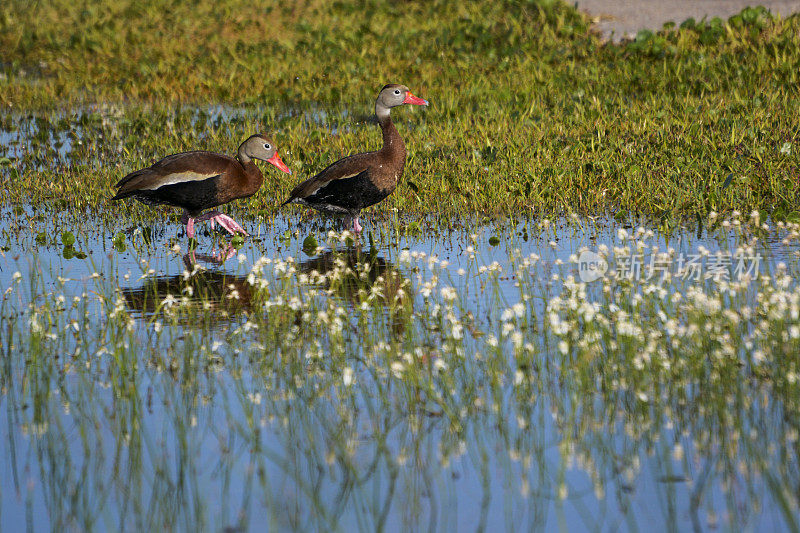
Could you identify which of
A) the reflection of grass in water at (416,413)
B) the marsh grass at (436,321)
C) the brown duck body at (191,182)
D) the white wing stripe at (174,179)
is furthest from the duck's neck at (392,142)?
the reflection of grass in water at (416,413)

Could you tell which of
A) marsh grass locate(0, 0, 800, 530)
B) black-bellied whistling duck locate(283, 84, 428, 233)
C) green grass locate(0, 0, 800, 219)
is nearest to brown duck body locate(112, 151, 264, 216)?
marsh grass locate(0, 0, 800, 530)

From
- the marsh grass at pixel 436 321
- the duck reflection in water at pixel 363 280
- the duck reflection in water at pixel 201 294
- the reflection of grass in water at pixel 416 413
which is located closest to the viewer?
the reflection of grass in water at pixel 416 413

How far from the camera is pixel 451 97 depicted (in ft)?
50.2

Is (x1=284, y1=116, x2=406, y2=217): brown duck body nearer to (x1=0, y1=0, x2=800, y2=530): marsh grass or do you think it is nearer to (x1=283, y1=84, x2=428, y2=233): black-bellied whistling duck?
(x1=283, y1=84, x2=428, y2=233): black-bellied whistling duck

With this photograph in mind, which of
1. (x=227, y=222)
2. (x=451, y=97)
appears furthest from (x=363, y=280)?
(x=451, y=97)

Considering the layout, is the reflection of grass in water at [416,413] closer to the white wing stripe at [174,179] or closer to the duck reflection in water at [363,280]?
the duck reflection in water at [363,280]

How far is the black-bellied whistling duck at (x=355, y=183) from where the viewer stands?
9.73 metres

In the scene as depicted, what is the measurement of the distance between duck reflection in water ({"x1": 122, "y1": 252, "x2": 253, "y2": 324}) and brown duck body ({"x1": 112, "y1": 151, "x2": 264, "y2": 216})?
0.91 m

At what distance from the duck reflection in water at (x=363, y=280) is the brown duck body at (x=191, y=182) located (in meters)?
1.20

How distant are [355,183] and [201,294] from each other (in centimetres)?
313

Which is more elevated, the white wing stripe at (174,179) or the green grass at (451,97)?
the green grass at (451,97)

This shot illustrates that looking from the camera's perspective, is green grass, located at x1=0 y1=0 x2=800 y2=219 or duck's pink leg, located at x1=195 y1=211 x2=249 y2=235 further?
green grass, located at x1=0 y1=0 x2=800 y2=219

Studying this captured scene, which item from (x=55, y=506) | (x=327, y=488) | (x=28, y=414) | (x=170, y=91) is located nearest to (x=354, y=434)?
(x=327, y=488)

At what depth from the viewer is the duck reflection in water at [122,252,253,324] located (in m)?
6.86
